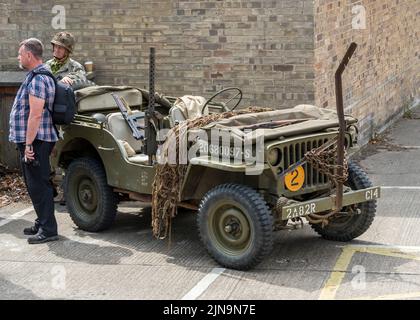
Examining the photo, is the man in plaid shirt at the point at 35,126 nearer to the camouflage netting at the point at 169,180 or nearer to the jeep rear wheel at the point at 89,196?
the jeep rear wheel at the point at 89,196

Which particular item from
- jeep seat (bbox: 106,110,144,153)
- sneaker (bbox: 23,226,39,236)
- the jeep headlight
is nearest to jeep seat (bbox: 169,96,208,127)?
jeep seat (bbox: 106,110,144,153)

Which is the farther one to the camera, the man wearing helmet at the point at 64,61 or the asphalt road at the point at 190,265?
the man wearing helmet at the point at 64,61

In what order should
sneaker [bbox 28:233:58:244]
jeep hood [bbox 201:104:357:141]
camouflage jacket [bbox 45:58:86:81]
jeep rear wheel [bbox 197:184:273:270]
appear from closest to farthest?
jeep rear wheel [bbox 197:184:273:270] → jeep hood [bbox 201:104:357:141] → sneaker [bbox 28:233:58:244] → camouflage jacket [bbox 45:58:86:81]

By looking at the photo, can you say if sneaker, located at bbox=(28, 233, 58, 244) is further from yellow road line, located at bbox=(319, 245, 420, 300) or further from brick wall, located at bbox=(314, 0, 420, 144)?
brick wall, located at bbox=(314, 0, 420, 144)

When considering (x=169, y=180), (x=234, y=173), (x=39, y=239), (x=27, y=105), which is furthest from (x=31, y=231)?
(x=234, y=173)

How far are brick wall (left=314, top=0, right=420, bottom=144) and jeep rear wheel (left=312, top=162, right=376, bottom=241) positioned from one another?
261cm

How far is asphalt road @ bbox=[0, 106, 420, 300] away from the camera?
6961mm

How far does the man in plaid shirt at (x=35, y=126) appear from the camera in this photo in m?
8.09

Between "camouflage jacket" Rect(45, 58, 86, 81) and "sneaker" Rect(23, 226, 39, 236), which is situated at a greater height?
"camouflage jacket" Rect(45, 58, 86, 81)

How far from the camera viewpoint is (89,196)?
874 cm

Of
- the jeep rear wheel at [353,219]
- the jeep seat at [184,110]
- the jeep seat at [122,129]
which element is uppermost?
the jeep seat at [184,110]

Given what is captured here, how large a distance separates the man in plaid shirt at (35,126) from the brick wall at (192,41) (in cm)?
289

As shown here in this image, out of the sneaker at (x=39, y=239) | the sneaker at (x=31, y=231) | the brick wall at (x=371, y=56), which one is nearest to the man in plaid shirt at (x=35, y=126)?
the sneaker at (x=39, y=239)

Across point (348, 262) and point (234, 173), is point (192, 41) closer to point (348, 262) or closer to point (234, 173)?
point (234, 173)
